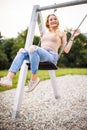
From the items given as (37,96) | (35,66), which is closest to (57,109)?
(37,96)

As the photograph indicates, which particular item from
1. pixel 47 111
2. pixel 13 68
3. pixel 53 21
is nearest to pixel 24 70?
pixel 13 68

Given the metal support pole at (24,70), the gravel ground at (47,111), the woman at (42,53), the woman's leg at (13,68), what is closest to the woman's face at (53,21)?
the woman at (42,53)

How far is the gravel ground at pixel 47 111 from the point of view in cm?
278

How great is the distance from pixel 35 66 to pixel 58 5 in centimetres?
61

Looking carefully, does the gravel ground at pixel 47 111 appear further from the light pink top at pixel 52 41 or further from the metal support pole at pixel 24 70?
the light pink top at pixel 52 41

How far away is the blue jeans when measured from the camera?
2.31 meters

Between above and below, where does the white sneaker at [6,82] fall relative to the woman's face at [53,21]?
below

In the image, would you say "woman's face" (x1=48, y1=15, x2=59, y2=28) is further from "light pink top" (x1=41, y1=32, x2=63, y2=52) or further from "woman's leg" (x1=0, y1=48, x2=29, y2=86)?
"woman's leg" (x1=0, y1=48, x2=29, y2=86)

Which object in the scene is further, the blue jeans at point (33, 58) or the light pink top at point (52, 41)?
the light pink top at point (52, 41)

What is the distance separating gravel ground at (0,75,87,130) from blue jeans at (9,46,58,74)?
63cm

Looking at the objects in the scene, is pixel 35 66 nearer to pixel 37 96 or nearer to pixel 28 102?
pixel 28 102

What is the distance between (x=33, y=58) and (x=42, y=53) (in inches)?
4.2

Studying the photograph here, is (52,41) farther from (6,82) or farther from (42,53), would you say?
(6,82)

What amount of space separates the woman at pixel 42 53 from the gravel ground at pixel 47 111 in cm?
52
